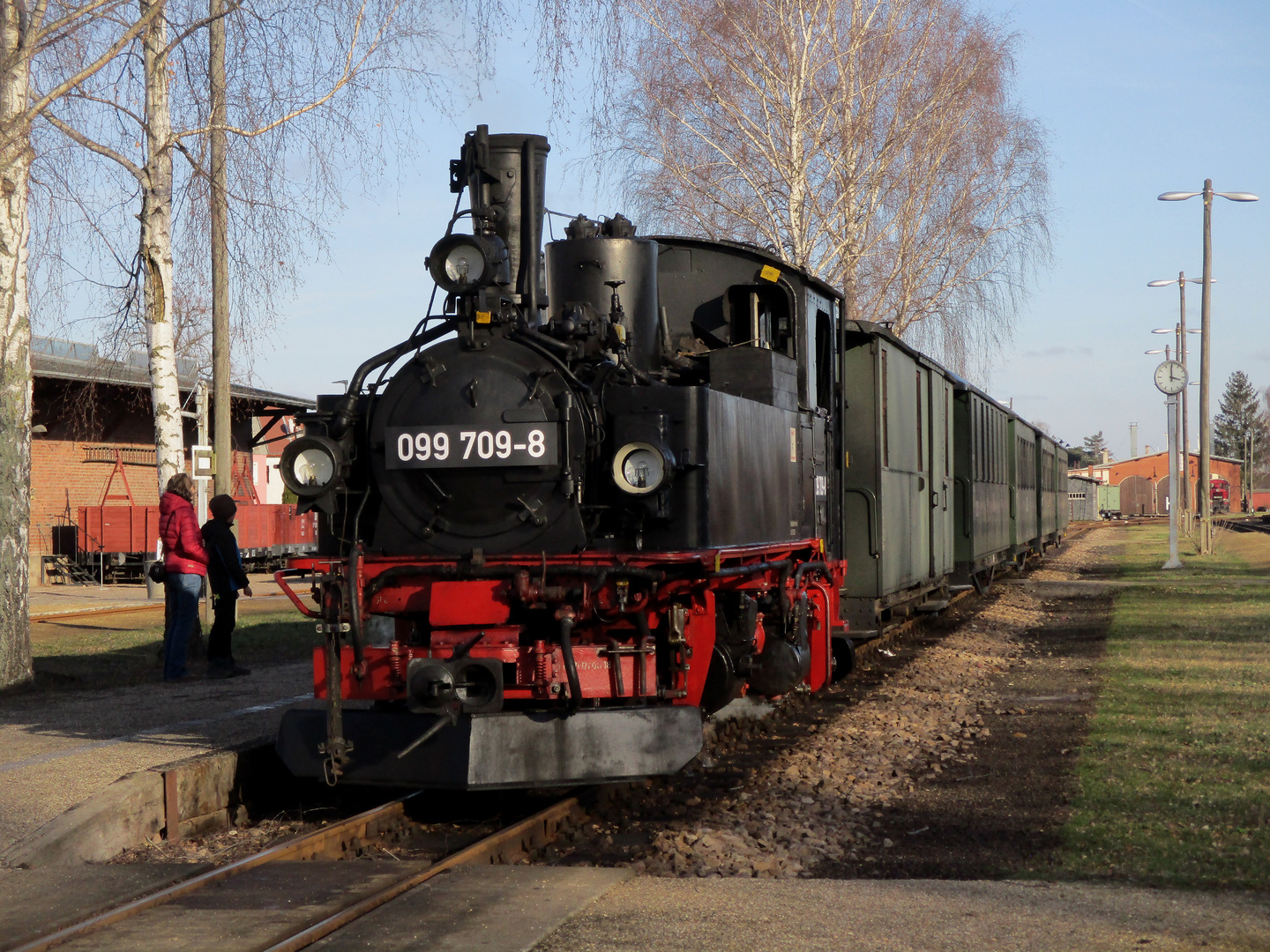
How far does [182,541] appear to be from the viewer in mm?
10023

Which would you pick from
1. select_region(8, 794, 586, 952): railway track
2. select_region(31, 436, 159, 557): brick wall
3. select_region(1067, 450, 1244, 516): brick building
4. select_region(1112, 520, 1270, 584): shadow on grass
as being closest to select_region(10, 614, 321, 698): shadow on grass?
select_region(8, 794, 586, 952): railway track

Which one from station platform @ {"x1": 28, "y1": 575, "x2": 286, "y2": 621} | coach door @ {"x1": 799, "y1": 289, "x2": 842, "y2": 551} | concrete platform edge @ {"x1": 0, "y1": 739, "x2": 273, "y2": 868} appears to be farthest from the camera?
station platform @ {"x1": 28, "y1": 575, "x2": 286, "y2": 621}

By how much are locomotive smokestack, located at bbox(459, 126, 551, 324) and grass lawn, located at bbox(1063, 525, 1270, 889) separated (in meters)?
3.69

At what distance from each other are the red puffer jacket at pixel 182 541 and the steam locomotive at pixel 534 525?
163 inches

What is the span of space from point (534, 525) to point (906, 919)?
2.45 metres

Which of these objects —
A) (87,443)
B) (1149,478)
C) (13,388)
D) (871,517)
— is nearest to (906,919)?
(871,517)

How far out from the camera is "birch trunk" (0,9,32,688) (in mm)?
9430

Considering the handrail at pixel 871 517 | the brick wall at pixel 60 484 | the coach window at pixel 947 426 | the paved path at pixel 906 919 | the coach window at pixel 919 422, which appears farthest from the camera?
the brick wall at pixel 60 484

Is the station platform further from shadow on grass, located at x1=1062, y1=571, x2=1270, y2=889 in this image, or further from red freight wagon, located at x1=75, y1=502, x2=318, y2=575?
shadow on grass, located at x1=1062, y1=571, x2=1270, y2=889

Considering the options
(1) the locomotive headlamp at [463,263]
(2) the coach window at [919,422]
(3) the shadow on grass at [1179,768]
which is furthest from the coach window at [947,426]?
(1) the locomotive headlamp at [463,263]

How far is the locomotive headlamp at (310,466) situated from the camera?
5965mm

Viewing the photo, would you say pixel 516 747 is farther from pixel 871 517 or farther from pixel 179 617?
pixel 179 617

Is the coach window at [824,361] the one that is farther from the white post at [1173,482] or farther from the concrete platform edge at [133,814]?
the white post at [1173,482]

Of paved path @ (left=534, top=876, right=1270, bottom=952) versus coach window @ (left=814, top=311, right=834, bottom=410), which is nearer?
paved path @ (left=534, top=876, right=1270, bottom=952)
